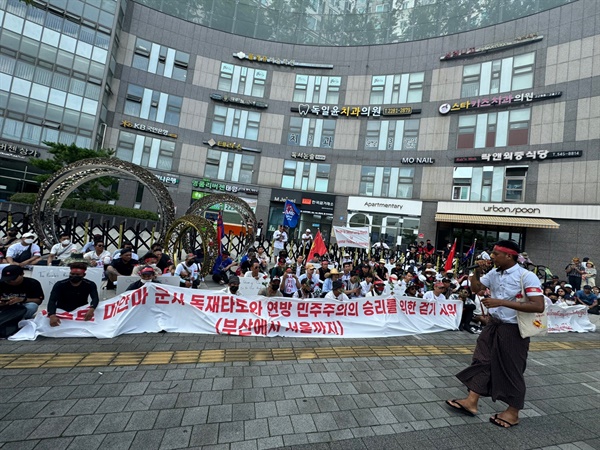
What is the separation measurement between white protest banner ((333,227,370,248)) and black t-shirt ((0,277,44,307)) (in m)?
11.9

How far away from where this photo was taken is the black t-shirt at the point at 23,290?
5195 mm

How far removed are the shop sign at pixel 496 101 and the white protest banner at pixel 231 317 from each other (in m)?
25.0

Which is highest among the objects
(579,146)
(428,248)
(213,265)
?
(579,146)

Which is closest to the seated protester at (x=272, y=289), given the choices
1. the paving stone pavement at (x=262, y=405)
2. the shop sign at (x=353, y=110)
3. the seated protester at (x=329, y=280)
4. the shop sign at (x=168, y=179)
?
the paving stone pavement at (x=262, y=405)

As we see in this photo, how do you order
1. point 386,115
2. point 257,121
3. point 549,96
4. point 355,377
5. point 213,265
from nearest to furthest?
point 355,377
point 213,265
point 549,96
point 386,115
point 257,121

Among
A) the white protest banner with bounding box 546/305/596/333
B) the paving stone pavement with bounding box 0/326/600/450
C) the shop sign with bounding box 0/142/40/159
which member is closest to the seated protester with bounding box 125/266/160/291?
the paving stone pavement with bounding box 0/326/600/450

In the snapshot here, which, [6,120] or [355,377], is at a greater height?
[6,120]

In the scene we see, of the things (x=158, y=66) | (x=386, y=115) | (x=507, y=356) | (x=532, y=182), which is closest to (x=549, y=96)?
(x=532, y=182)

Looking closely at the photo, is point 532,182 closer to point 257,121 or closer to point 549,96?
point 549,96

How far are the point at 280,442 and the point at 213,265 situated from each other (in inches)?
354

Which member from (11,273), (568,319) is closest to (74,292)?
(11,273)

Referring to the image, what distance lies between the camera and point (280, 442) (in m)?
2.97

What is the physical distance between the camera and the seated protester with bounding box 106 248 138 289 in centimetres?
805

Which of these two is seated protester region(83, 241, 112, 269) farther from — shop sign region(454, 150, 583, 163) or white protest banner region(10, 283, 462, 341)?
shop sign region(454, 150, 583, 163)
